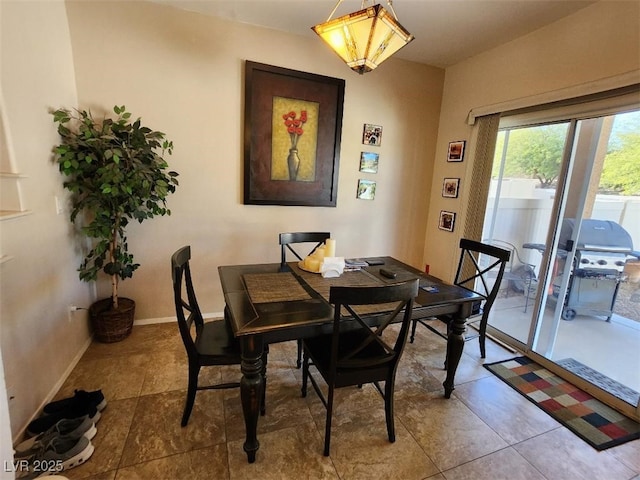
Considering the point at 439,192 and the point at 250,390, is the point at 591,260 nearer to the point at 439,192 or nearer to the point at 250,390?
the point at 439,192

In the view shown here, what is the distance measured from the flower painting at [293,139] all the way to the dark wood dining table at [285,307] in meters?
1.10

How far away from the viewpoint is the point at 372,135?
3.15m

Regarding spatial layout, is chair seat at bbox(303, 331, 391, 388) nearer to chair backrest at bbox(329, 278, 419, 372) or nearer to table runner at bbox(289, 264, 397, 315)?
chair backrest at bbox(329, 278, 419, 372)

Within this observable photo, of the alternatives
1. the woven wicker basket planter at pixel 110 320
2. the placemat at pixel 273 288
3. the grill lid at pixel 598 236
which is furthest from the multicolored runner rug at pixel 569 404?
the woven wicker basket planter at pixel 110 320

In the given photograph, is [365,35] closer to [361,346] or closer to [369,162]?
[361,346]

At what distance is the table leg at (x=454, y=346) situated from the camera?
74.8 inches

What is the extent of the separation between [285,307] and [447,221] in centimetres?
243

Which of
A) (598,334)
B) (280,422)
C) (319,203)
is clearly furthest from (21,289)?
(598,334)

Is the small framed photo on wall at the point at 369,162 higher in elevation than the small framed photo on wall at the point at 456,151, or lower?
lower

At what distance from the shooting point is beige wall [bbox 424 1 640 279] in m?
1.93

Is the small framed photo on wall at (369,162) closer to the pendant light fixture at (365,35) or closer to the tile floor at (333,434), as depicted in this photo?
the pendant light fixture at (365,35)

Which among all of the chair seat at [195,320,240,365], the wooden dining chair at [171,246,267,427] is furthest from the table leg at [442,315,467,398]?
the chair seat at [195,320,240,365]

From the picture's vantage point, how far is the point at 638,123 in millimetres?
1936

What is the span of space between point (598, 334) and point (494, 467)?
5.14 feet
